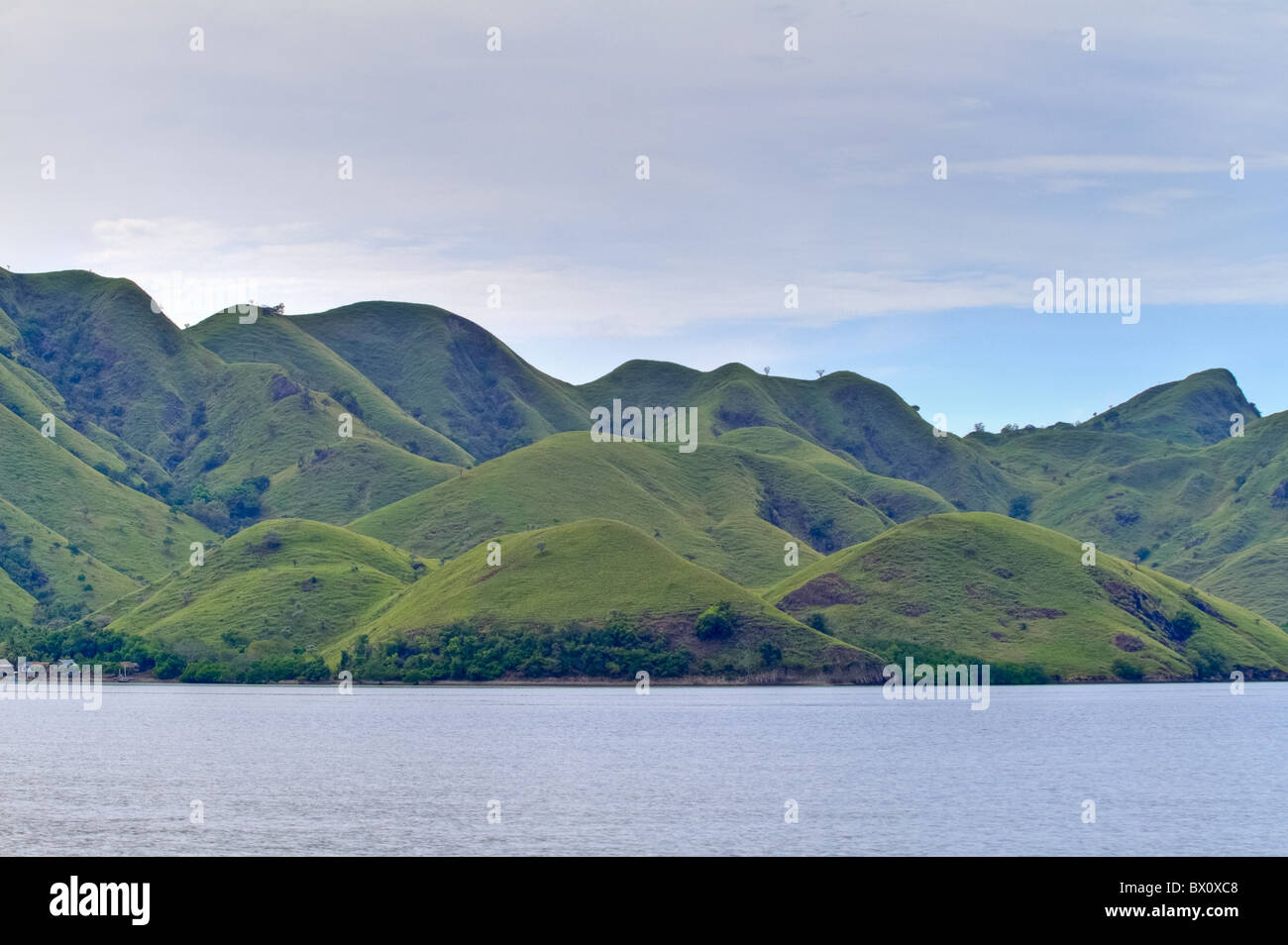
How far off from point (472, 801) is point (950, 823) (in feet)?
102

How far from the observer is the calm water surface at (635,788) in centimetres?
8175

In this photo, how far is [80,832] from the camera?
266 ft

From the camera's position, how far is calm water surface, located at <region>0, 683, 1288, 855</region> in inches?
3219

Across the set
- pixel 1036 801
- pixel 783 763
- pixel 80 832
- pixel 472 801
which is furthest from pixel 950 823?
pixel 80 832

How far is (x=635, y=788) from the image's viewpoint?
108375 millimetres

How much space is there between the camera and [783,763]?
130m
